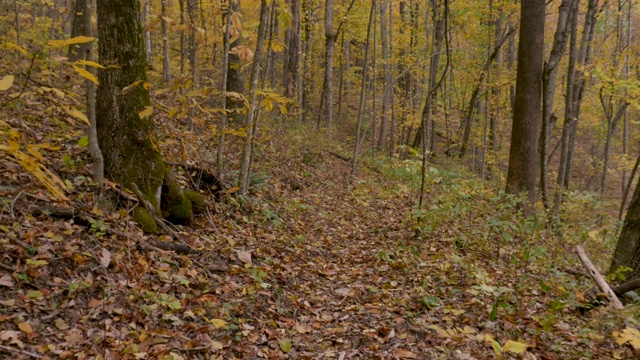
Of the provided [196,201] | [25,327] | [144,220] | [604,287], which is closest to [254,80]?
[196,201]

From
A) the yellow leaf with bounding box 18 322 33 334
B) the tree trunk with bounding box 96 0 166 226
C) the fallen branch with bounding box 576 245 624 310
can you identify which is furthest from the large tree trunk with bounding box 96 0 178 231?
the fallen branch with bounding box 576 245 624 310

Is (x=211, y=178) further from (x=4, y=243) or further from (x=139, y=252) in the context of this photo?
(x=4, y=243)

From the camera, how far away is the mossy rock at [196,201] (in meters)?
5.63

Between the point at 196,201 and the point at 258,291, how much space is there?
194 centimetres

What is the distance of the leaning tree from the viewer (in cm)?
448

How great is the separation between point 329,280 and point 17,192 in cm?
360

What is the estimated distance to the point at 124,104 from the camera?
4.62 m

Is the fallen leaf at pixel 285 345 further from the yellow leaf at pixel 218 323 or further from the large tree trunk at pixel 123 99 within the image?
the large tree trunk at pixel 123 99

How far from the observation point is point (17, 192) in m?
3.82

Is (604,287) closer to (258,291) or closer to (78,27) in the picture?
(258,291)

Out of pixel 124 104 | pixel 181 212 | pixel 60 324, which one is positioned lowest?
pixel 60 324

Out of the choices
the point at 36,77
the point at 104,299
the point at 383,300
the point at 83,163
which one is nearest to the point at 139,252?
the point at 104,299

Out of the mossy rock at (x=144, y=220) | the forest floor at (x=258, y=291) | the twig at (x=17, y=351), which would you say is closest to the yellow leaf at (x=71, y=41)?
the forest floor at (x=258, y=291)

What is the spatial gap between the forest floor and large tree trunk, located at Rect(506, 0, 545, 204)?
70.7 inches
